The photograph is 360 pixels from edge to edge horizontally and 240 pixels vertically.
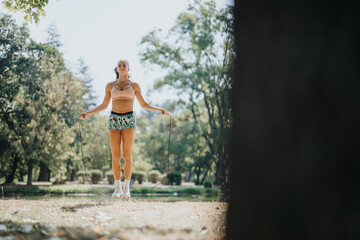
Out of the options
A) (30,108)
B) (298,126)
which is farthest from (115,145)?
(30,108)

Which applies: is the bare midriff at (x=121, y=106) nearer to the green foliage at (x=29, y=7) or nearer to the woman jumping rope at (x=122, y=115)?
the woman jumping rope at (x=122, y=115)

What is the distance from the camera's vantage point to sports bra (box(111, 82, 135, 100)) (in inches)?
226

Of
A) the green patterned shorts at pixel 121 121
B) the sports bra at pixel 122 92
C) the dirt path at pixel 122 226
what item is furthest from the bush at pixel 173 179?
the dirt path at pixel 122 226

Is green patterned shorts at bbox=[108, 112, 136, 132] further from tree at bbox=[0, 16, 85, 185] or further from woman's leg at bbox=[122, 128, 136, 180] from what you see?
tree at bbox=[0, 16, 85, 185]

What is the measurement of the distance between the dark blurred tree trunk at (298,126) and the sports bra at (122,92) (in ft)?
13.0

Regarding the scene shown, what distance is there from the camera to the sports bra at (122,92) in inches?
226

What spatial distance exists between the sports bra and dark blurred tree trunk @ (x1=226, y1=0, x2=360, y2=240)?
3.97 metres

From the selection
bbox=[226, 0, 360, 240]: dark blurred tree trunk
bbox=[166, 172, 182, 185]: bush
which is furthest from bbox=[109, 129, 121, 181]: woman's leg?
bbox=[166, 172, 182, 185]: bush

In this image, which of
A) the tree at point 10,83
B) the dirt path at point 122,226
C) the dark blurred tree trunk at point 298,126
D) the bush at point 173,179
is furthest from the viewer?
the bush at point 173,179

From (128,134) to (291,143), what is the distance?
4.28 m

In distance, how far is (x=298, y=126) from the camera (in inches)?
70.2

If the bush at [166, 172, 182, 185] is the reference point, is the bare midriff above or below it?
above

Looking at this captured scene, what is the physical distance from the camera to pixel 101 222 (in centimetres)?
315

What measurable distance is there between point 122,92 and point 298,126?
4.32 m
